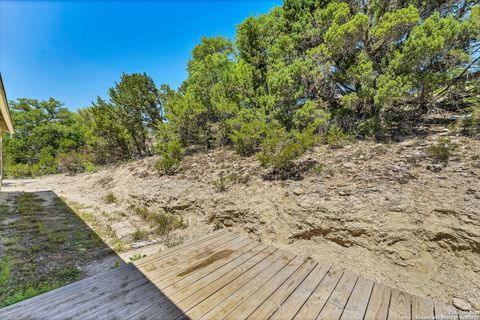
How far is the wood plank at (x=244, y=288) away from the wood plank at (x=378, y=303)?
84 cm

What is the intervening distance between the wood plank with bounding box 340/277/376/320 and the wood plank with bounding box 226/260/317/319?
1.69 ft

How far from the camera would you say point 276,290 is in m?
2.11

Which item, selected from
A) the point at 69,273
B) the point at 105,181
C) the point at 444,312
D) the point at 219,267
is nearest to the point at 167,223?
the point at 69,273

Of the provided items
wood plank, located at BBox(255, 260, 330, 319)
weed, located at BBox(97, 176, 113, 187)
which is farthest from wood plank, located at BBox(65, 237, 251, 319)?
weed, located at BBox(97, 176, 113, 187)

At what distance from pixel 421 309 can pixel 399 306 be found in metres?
0.19

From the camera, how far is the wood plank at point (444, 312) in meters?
1.81

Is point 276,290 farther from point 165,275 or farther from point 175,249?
point 175,249

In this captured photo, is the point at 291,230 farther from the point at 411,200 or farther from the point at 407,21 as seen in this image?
the point at 407,21

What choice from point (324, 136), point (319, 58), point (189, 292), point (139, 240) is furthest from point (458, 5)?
point (139, 240)

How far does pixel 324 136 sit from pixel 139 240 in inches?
213

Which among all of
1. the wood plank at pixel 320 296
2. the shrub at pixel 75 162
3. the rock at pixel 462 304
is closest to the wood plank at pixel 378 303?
the wood plank at pixel 320 296

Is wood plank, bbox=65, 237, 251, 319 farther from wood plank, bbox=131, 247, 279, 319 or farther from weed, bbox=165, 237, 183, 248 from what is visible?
weed, bbox=165, 237, 183, 248

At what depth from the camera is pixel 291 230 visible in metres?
3.30

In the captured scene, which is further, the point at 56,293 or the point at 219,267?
the point at 219,267
